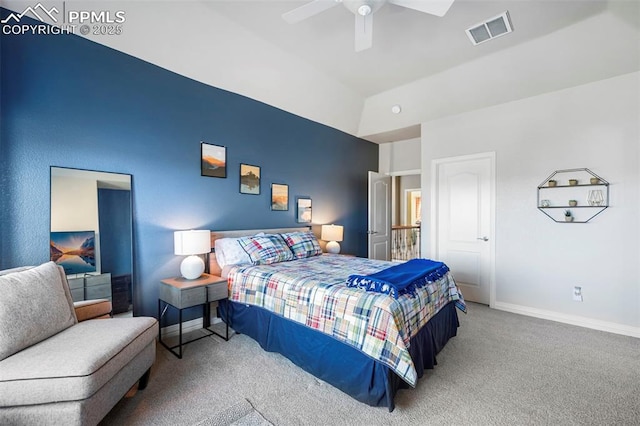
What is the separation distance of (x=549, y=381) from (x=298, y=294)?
6.59 ft

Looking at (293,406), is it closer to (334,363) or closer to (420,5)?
(334,363)

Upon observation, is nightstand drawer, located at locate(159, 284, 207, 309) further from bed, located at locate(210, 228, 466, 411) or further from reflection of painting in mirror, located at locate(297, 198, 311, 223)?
reflection of painting in mirror, located at locate(297, 198, 311, 223)

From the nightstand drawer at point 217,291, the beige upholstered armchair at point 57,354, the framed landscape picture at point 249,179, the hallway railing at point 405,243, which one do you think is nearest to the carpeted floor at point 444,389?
the beige upholstered armchair at point 57,354

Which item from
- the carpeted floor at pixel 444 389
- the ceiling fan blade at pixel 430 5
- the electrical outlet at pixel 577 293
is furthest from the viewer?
the electrical outlet at pixel 577 293

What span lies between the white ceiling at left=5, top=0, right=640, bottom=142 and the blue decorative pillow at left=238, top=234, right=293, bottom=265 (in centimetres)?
189

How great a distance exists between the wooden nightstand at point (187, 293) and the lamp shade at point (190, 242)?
0.29 meters

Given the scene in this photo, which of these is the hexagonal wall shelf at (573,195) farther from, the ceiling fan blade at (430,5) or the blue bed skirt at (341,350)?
the ceiling fan blade at (430,5)

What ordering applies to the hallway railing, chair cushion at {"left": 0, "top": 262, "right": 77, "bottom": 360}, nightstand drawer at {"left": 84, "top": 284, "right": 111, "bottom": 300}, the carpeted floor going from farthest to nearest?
1. the hallway railing
2. nightstand drawer at {"left": 84, "top": 284, "right": 111, "bottom": 300}
3. the carpeted floor
4. chair cushion at {"left": 0, "top": 262, "right": 77, "bottom": 360}

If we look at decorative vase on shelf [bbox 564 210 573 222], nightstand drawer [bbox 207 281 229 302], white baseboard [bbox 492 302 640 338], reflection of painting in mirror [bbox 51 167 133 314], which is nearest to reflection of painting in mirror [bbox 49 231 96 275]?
reflection of painting in mirror [bbox 51 167 133 314]

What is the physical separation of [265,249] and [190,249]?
785mm

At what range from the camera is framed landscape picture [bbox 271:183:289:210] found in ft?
13.5

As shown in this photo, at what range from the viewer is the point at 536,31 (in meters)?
3.03

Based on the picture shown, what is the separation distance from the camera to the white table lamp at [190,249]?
2857mm

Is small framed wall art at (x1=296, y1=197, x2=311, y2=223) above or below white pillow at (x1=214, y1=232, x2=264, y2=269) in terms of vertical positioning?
above
